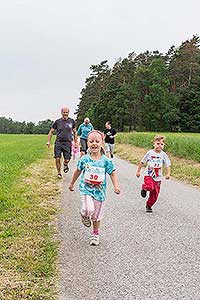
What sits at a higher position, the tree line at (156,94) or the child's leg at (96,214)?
the tree line at (156,94)

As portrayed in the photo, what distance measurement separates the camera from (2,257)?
214 inches

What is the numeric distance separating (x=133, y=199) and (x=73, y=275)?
214 inches

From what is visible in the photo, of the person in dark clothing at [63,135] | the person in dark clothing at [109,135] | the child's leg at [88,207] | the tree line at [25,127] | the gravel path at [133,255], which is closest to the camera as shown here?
the gravel path at [133,255]

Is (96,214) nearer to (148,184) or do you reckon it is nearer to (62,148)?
(148,184)

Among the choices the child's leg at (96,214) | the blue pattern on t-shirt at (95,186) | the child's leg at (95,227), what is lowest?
the child's leg at (95,227)

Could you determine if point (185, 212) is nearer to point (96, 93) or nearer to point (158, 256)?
point (158, 256)

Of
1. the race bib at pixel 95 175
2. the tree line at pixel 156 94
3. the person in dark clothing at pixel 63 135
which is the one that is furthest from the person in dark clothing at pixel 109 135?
the tree line at pixel 156 94

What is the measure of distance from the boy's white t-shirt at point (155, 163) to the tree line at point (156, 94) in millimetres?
65938

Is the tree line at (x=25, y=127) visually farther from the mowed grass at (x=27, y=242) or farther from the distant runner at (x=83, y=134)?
the mowed grass at (x=27, y=242)

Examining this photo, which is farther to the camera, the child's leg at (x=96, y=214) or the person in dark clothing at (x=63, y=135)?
the person in dark clothing at (x=63, y=135)

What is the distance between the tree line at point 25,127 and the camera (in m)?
143

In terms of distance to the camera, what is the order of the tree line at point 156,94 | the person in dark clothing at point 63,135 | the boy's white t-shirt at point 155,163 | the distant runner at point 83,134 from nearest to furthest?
the boy's white t-shirt at point 155,163 < the person in dark clothing at point 63,135 < the distant runner at point 83,134 < the tree line at point 156,94

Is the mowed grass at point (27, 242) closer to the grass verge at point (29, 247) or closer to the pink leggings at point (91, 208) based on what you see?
the grass verge at point (29, 247)

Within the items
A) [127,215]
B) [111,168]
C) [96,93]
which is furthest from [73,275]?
[96,93]
